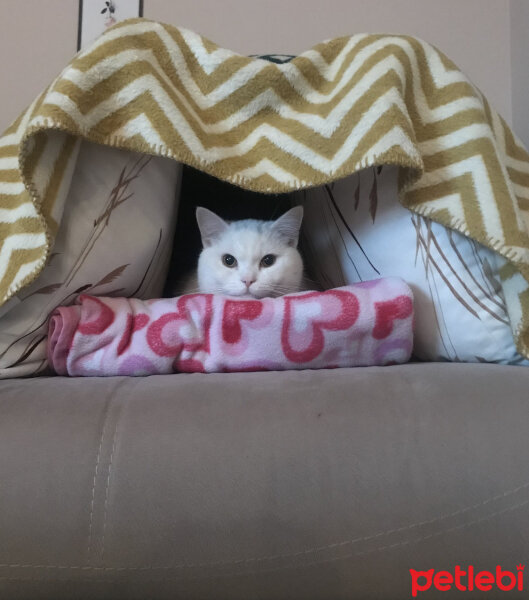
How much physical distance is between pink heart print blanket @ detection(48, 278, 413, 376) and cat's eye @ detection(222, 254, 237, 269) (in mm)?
304

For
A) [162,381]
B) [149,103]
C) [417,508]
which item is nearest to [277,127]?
[149,103]

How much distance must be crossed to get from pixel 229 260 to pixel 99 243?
32 centimetres

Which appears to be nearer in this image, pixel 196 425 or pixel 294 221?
pixel 196 425

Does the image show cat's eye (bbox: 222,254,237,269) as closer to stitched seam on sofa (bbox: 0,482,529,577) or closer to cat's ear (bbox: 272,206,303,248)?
cat's ear (bbox: 272,206,303,248)

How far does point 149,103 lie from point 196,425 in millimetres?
467

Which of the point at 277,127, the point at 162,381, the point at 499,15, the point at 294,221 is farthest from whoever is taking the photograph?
the point at 499,15

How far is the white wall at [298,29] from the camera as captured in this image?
143 cm

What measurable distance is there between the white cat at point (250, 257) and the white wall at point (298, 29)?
0.76m

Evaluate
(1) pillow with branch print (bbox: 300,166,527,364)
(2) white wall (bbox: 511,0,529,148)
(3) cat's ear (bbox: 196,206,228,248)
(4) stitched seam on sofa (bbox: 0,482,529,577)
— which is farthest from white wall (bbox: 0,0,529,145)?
(4) stitched seam on sofa (bbox: 0,482,529,577)

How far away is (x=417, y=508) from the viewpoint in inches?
18.7

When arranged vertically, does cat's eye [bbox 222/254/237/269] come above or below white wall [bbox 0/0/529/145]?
below

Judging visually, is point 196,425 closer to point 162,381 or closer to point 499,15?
point 162,381

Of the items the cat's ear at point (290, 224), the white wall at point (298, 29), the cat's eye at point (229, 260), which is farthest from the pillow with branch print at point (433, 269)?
the white wall at point (298, 29)

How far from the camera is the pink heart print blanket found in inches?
26.5
